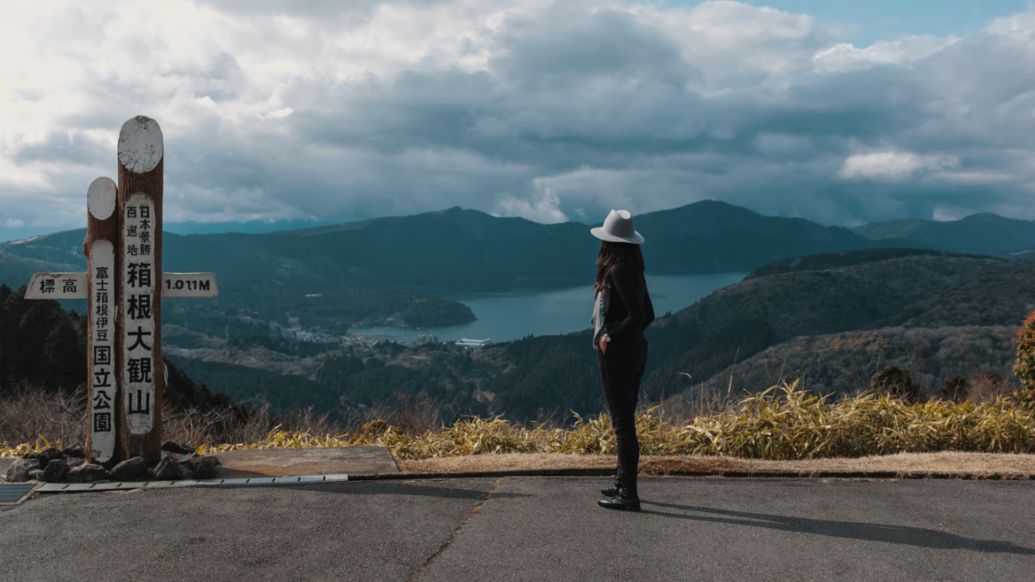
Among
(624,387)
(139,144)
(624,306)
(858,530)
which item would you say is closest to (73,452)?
(139,144)

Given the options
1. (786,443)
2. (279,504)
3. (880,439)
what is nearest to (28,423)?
(279,504)

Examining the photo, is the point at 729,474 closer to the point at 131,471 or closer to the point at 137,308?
the point at 131,471

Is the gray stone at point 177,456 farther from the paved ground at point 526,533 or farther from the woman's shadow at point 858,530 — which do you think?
the woman's shadow at point 858,530

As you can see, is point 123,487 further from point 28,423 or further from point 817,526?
point 28,423

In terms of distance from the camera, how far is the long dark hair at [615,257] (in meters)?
5.79

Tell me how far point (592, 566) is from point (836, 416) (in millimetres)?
4437

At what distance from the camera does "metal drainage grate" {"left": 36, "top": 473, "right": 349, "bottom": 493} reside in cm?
628

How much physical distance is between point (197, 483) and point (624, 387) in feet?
10.7

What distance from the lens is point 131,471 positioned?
6574 mm

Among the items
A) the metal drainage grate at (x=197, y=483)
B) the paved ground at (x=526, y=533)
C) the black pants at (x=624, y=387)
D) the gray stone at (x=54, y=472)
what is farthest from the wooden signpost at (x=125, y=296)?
the black pants at (x=624, y=387)

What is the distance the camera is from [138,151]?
6.76 metres

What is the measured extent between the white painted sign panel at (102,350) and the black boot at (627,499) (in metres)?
3.89

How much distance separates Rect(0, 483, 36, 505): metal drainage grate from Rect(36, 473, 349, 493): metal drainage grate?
9cm

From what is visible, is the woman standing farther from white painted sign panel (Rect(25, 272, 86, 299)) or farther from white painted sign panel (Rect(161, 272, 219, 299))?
white painted sign panel (Rect(25, 272, 86, 299))
